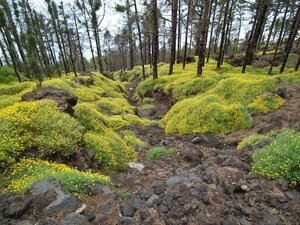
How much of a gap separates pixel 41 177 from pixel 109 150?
8.73 ft

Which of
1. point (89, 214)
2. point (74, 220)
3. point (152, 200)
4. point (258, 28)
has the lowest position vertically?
point (152, 200)

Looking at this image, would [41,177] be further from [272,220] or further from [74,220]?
[272,220]

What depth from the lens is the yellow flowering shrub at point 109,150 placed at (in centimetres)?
608

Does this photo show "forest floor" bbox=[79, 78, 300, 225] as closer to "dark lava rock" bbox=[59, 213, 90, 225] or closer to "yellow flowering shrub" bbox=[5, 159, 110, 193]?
"dark lava rock" bbox=[59, 213, 90, 225]

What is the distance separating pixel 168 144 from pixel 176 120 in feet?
7.07

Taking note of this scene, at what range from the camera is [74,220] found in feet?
9.82

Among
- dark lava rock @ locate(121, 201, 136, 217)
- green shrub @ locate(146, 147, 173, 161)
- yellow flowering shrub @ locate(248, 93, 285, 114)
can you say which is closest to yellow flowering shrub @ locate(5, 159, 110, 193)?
dark lava rock @ locate(121, 201, 136, 217)

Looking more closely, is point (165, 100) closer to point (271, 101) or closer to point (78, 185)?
point (271, 101)

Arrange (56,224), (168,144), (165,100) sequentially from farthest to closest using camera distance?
(165,100)
(168,144)
(56,224)

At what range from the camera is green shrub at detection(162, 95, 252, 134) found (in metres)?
8.47

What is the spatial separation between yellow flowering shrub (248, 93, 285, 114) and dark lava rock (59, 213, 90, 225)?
831 cm

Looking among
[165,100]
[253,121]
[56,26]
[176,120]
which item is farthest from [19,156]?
[56,26]

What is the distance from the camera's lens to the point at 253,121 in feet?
27.6

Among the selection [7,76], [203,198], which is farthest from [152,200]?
[7,76]
